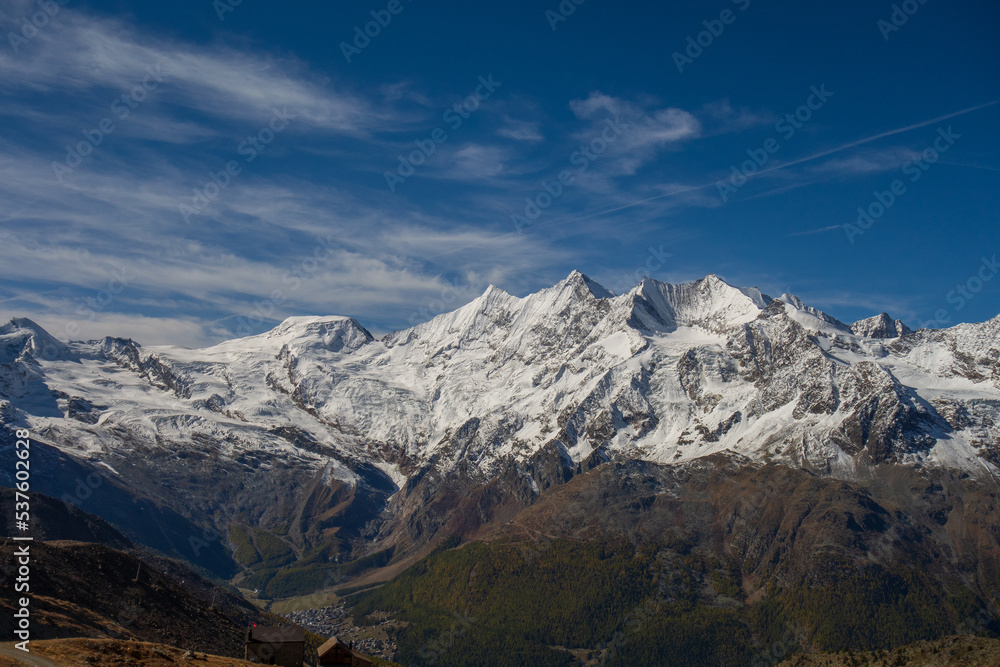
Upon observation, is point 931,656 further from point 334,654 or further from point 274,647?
point 274,647

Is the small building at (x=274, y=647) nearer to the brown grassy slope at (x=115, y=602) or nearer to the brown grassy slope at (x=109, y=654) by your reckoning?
the brown grassy slope at (x=109, y=654)

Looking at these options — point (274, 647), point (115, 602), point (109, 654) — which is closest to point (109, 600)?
point (115, 602)

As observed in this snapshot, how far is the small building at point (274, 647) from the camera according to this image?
Result: 108125mm

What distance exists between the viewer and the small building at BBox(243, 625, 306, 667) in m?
108

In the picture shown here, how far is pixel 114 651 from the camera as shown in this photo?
8431 cm

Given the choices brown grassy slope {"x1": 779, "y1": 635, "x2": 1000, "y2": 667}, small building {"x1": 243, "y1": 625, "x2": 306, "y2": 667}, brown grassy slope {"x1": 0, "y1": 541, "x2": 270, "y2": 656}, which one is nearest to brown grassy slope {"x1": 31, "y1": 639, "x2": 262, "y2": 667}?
small building {"x1": 243, "y1": 625, "x2": 306, "y2": 667}

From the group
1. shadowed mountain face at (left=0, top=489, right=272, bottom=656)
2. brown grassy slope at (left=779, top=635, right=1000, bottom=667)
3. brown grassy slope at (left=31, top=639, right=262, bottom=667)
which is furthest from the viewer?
shadowed mountain face at (left=0, top=489, right=272, bottom=656)

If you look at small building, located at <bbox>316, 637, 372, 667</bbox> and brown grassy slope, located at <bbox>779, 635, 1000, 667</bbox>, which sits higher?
brown grassy slope, located at <bbox>779, 635, 1000, 667</bbox>

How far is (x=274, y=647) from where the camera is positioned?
108 meters

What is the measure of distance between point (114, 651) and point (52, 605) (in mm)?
46184

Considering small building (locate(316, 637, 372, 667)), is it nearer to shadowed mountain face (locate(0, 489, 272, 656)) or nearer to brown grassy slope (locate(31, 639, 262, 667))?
brown grassy slope (locate(31, 639, 262, 667))

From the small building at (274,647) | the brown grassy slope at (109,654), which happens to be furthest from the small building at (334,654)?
the brown grassy slope at (109,654)

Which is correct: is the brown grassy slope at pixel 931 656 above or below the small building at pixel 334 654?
above

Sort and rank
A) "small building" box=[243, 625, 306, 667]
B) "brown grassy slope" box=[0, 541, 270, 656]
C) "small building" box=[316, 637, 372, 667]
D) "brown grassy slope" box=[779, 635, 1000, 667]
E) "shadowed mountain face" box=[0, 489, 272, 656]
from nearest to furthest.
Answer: "small building" box=[316, 637, 372, 667], "small building" box=[243, 625, 306, 667], "brown grassy slope" box=[779, 635, 1000, 667], "shadowed mountain face" box=[0, 489, 272, 656], "brown grassy slope" box=[0, 541, 270, 656]
